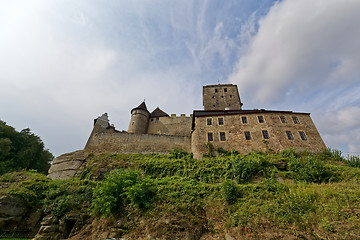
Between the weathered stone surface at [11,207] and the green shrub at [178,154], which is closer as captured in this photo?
the weathered stone surface at [11,207]

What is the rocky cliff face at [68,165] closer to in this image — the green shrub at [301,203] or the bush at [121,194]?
the bush at [121,194]

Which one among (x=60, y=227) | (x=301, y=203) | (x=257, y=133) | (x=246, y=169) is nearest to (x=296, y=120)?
(x=257, y=133)

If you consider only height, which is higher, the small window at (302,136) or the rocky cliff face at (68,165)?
the small window at (302,136)

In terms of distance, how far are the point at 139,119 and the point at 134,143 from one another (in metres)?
9.20

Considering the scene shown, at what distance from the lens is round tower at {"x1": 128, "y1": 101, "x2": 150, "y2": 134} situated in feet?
103

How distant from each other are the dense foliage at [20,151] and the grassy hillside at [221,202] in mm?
11696

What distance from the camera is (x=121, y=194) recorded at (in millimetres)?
10586

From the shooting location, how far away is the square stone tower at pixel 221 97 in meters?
38.0

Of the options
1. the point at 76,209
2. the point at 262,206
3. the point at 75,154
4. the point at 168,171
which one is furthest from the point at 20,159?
the point at 262,206

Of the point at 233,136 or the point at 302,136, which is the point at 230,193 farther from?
the point at 302,136

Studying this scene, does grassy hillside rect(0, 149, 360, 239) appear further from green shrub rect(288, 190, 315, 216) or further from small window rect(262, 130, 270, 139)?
small window rect(262, 130, 270, 139)

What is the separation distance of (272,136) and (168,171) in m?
14.2

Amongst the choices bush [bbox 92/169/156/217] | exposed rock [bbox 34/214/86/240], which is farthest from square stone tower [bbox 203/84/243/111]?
exposed rock [bbox 34/214/86/240]

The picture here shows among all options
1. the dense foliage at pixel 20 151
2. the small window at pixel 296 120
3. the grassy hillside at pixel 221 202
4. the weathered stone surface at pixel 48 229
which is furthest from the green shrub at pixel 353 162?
the dense foliage at pixel 20 151
